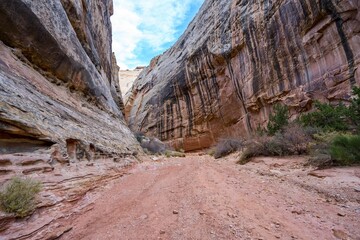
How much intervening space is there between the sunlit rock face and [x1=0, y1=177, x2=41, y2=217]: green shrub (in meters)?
0.85

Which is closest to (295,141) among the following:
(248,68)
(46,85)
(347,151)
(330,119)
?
(330,119)

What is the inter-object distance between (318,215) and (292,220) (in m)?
0.42

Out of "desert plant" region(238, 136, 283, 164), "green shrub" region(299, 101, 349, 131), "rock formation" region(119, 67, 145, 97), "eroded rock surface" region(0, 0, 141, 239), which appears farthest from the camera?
"rock formation" region(119, 67, 145, 97)

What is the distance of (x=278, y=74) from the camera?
42.2ft

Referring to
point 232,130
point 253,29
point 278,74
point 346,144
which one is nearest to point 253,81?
point 278,74

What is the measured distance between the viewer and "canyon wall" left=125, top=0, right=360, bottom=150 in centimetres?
973

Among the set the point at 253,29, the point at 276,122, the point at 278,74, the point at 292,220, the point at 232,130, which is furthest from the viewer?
the point at 232,130

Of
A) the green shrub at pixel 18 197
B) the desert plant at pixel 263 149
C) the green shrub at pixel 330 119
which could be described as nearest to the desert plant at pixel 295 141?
the desert plant at pixel 263 149

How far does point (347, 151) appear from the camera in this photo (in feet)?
14.0

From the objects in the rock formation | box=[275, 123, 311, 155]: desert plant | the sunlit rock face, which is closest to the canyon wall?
box=[275, 123, 311, 155]: desert plant

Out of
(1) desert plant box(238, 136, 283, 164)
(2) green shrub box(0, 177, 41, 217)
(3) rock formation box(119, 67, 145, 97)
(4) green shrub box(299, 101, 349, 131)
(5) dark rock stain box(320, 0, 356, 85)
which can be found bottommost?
(2) green shrub box(0, 177, 41, 217)

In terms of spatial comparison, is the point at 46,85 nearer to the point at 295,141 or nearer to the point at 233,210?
the point at 233,210

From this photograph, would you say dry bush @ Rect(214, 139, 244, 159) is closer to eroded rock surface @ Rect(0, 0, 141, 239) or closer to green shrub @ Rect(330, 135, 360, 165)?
eroded rock surface @ Rect(0, 0, 141, 239)

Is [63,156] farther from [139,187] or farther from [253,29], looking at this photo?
[253,29]
